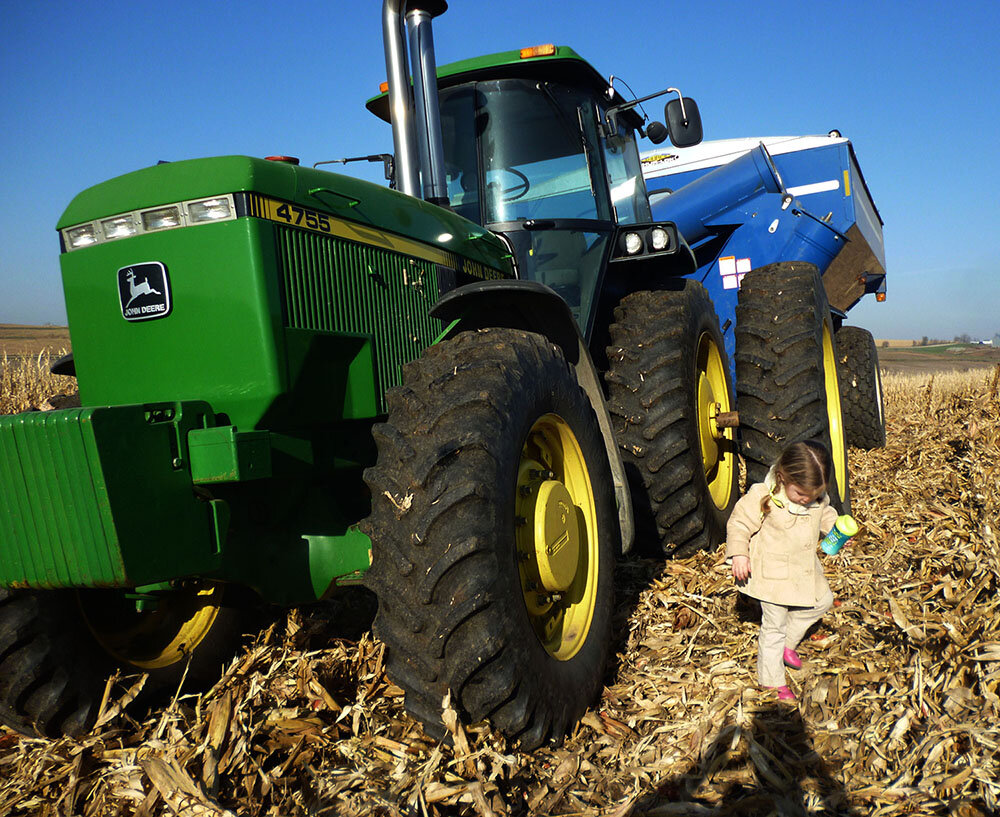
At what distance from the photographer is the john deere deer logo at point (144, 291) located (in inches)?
96.4

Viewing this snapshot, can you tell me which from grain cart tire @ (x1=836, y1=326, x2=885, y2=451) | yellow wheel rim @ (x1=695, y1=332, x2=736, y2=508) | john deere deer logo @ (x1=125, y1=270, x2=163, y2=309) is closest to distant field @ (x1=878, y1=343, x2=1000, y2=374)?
grain cart tire @ (x1=836, y1=326, x2=885, y2=451)

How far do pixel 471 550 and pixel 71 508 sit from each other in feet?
3.38

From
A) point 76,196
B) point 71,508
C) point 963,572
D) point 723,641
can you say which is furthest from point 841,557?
point 76,196

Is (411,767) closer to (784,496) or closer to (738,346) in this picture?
(784,496)

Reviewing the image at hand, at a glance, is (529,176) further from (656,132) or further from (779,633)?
(779,633)

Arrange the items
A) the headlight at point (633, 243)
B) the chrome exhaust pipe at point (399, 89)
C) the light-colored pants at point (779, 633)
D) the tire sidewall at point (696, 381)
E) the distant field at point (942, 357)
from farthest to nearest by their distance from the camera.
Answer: the distant field at point (942, 357) < the headlight at point (633, 243) < the tire sidewall at point (696, 381) < the chrome exhaust pipe at point (399, 89) < the light-colored pants at point (779, 633)

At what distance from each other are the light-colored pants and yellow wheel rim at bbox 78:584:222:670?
193 centimetres

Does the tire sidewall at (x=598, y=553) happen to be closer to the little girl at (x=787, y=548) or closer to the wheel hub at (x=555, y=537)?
the wheel hub at (x=555, y=537)

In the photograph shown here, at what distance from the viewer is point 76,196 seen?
2.62 m

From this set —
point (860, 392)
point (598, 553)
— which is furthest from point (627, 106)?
point (860, 392)

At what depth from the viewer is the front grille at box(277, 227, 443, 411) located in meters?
2.53

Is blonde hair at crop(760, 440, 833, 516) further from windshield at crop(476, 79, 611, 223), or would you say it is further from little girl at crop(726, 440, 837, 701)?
windshield at crop(476, 79, 611, 223)

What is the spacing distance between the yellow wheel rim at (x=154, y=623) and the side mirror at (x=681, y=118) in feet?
10.2

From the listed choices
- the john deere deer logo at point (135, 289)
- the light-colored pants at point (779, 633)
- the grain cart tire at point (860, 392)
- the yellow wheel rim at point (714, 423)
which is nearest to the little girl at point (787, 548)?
the light-colored pants at point (779, 633)
